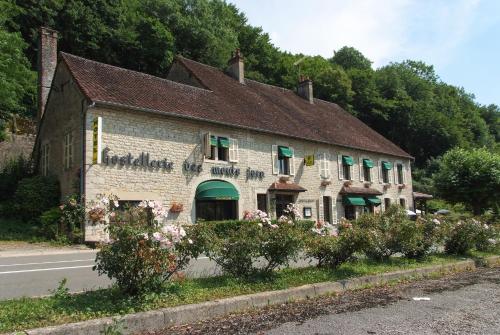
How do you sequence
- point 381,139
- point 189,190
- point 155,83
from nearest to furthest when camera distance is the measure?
1. point 189,190
2. point 155,83
3. point 381,139

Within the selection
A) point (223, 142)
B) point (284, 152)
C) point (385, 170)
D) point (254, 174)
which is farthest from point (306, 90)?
point (223, 142)

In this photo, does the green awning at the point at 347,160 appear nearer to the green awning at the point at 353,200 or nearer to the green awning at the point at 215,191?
the green awning at the point at 353,200

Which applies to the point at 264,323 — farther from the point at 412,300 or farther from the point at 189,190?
the point at 189,190

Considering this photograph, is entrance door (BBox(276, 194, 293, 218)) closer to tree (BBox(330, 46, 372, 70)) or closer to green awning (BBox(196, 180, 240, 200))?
green awning (BBox(196, 180, 240, 200))

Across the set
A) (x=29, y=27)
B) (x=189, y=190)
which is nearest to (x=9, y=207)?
(x=189, y=190)

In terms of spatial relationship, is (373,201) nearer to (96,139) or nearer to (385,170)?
(385,170)

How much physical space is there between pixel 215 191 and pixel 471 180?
496 inches

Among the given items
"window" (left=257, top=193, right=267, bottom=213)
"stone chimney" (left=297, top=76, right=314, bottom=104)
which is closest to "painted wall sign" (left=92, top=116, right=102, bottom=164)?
"window" (left=257, top=193, right=267, bottom=213)

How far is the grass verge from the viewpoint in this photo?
4.68 meters

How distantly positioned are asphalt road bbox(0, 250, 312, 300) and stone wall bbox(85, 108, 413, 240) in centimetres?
400

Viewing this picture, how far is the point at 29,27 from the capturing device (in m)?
32.1

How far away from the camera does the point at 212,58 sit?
3681 cm

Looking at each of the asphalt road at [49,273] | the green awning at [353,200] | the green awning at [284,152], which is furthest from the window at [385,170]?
the asphalt road at [49,273]

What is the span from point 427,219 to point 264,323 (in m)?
6.91
